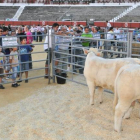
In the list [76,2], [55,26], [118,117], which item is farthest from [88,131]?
[76,2]

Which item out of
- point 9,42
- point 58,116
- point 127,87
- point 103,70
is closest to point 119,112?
point 127,87

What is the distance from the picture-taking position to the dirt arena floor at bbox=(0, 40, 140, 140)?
3846 millimetres

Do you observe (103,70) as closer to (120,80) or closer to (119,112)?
(120,80)

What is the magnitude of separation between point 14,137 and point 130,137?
5.61 feet

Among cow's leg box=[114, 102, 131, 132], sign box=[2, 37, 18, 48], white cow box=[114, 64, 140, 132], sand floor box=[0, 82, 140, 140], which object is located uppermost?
sign box=[2, 37, 18, 48]

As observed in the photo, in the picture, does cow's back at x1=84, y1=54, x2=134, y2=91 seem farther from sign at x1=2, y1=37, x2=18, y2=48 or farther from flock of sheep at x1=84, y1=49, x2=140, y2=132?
sign at x1=2, y1=37, x2=18, y2=48

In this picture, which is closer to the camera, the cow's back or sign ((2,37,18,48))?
the cow's back

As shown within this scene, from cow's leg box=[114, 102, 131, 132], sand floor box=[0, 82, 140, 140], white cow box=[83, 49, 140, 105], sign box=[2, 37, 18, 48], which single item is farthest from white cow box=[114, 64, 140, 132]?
sign box=[2, 37, 18, 48]

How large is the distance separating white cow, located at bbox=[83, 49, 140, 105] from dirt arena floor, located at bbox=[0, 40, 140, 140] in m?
0.48

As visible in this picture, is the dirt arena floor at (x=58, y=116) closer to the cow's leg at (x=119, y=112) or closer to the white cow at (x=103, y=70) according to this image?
the cow's leg at (x=119, y=112)

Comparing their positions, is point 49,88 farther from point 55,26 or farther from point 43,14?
point 43,14

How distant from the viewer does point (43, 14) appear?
41.3m

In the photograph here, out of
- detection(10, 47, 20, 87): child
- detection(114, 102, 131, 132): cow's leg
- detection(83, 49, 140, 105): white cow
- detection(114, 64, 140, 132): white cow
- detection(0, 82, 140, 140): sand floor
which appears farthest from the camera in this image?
detection(10, 47, 20, 87): child

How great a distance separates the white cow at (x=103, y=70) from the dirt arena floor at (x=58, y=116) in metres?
0.48
